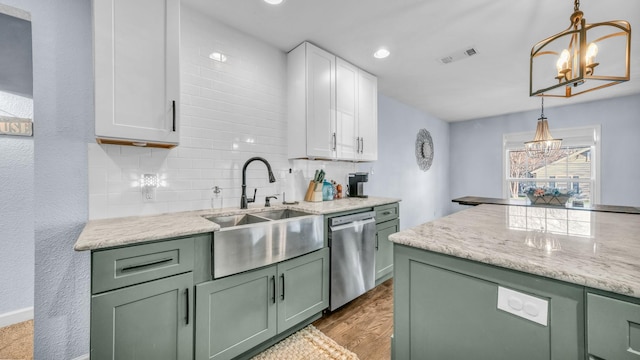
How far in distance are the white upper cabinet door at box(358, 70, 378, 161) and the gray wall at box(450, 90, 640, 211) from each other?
3.86m

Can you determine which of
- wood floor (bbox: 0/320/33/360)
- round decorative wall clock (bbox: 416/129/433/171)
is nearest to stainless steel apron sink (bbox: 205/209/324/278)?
wood floor (bbox: 0/320/33/360)

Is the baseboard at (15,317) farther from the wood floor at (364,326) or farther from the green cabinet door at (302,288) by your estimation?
the wood floor at (364,326)

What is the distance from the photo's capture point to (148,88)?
1.53 metres

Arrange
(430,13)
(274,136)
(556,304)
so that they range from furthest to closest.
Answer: (274,136), (430,13), (556,304)

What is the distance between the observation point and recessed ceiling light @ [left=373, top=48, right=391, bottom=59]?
2596 millimetres

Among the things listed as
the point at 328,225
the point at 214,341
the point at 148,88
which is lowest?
the point at 214,341

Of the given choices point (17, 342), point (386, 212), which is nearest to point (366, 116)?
point (386, 212)

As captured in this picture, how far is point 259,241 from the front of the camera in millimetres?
1586

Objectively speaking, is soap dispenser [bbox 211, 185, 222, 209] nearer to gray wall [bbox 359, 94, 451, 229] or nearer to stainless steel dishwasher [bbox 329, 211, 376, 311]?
stainless steel dishwasher [bbox 329, 211, 376, 311]

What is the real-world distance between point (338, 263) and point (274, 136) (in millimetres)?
1391

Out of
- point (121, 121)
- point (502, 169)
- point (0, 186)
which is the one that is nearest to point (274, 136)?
point (121, 121)

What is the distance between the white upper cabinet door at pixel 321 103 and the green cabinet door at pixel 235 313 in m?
1.31

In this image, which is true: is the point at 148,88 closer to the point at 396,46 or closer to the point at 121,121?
the point at 121,121

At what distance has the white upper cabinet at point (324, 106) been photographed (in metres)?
2.45
